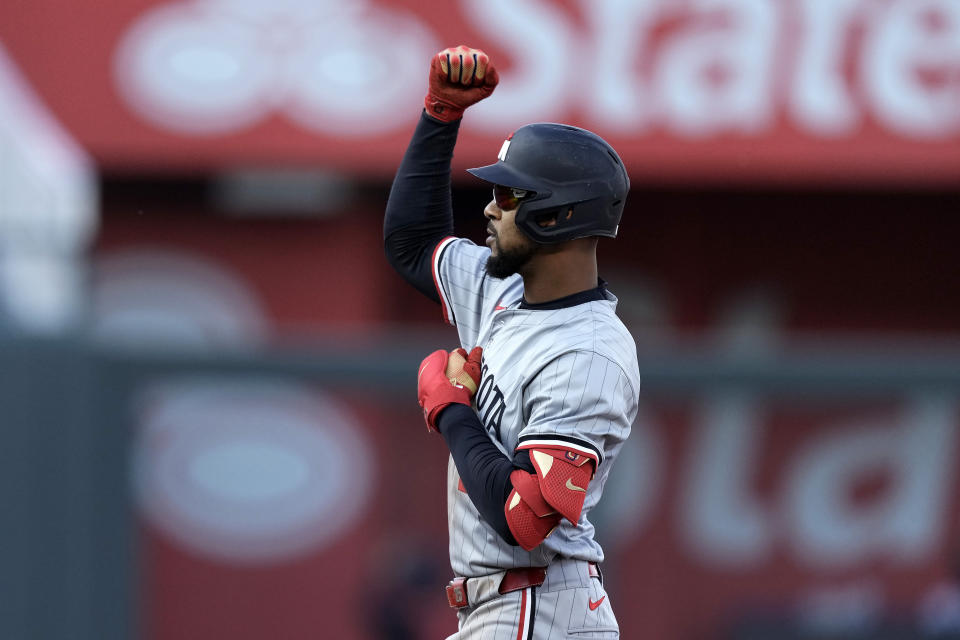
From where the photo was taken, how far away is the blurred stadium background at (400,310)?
13.7 feet

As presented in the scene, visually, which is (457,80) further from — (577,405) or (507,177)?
(577,405)

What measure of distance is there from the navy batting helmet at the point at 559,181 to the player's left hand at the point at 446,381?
30 cm

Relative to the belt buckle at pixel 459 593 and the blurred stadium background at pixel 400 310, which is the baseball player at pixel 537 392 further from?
the blurred stadium background at pixel 400 310

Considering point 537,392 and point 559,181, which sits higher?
point 559,181

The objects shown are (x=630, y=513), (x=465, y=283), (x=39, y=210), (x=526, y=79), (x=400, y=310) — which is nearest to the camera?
(x=465, y=283)

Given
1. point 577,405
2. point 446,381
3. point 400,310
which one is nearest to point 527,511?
point 577,405

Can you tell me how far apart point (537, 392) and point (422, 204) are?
66cm

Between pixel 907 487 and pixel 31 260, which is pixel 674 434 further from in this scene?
pixel 31 260

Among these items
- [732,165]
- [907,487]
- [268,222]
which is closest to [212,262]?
[268,222]

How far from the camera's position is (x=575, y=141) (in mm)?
2438

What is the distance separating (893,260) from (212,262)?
4.42 meters

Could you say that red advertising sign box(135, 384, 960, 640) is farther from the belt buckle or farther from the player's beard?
the player's beard

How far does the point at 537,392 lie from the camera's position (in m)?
2.33

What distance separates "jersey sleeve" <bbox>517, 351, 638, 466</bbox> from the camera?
2.26 meters
